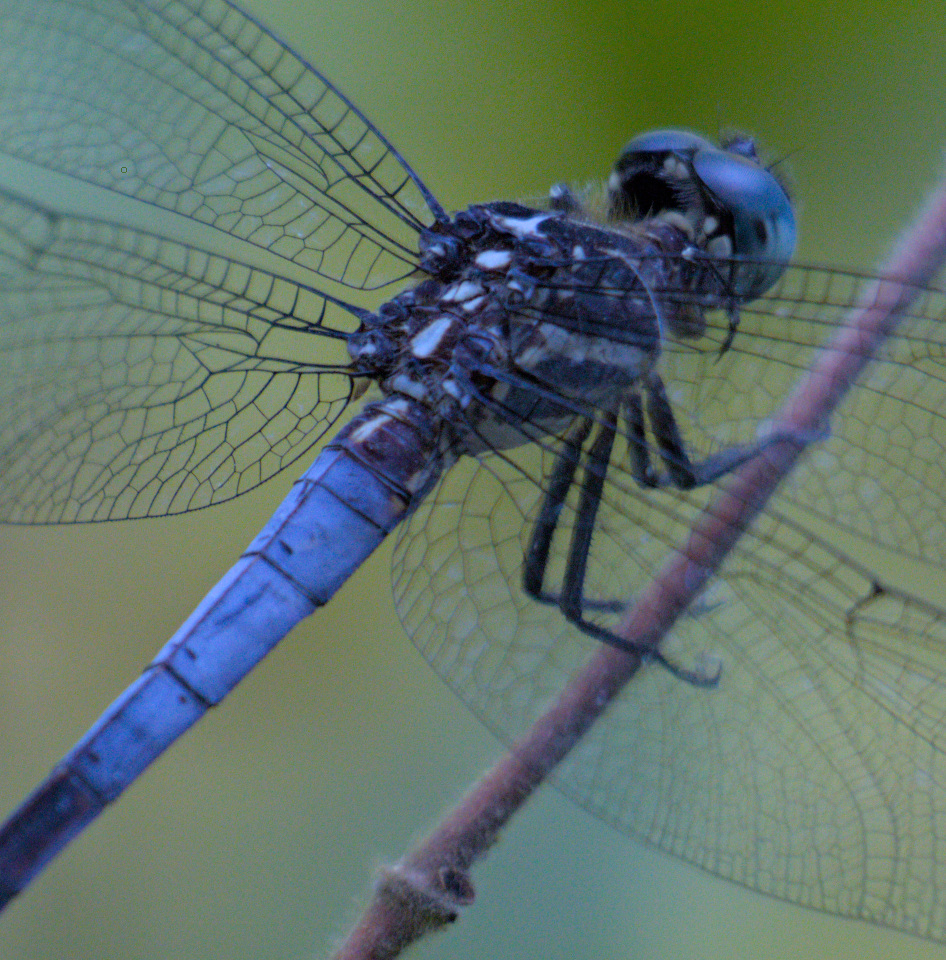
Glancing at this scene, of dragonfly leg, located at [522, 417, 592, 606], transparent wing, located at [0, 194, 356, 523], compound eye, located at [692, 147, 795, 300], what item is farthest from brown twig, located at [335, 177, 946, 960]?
transparent wing, located at [0, 194, 356, 523]

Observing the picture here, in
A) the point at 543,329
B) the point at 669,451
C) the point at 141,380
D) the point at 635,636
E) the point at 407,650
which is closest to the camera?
the point at 635,636

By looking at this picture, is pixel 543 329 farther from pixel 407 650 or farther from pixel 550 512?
pixel 407 650

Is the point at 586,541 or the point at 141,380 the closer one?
the point at 586,541

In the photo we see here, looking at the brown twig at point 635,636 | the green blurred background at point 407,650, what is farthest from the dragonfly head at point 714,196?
the green blurred background at point 407,650

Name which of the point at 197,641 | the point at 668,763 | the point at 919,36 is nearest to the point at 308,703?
the point at 197,641

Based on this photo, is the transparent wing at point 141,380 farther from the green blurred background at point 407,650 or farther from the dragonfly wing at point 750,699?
the green blurred background at point 407,650

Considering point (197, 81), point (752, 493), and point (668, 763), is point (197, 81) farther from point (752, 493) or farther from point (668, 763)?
point (668, 763)

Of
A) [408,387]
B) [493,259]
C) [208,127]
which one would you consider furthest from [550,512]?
[208,127]
